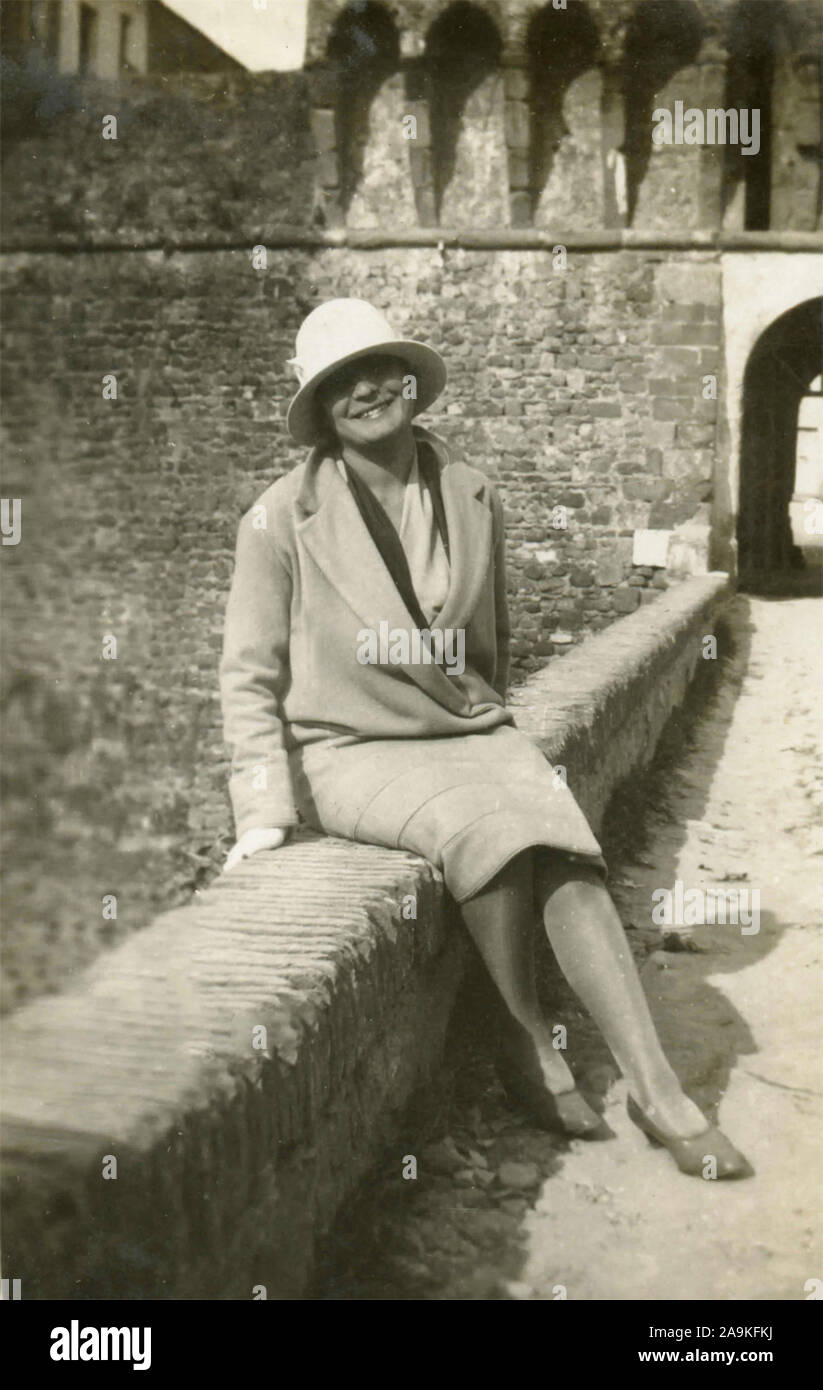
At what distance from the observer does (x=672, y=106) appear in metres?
12.3

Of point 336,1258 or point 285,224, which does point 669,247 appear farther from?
point 336,1258

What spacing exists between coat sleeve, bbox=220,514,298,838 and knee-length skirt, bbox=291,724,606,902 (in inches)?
4.1

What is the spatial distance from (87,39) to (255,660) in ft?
42.1

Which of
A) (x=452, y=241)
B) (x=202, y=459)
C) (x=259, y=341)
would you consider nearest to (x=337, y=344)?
(x=452, y=241)

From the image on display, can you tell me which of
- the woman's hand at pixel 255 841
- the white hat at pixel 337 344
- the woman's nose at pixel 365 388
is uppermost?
the white hat at pixel 337 344

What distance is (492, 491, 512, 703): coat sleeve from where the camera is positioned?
3.28m

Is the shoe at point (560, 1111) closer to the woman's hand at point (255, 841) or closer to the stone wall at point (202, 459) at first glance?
the woman's hand at point (255, 841)

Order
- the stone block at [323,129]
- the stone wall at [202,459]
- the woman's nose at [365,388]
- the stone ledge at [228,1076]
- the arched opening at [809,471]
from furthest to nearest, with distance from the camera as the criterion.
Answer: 1. the arched opening at [809,471]
2. the stone block at [323,129]
3. the stone wall at [202,459]
4. the woman's nose at [365,388]
5. the stone ledge at [228,1076]

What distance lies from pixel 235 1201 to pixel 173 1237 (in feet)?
0.58

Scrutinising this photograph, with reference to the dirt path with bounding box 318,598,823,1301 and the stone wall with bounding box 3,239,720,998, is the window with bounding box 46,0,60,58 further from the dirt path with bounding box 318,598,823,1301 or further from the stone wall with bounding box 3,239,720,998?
the dirt path with bounding box 318,598,823,1301

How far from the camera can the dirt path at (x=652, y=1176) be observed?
2.33 metres

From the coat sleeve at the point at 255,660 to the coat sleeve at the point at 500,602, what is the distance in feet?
1.87

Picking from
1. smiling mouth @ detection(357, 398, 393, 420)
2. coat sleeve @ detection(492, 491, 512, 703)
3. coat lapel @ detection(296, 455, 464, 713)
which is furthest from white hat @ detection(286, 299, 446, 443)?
coat sleeve @ detection(492, 491, 512, 703)

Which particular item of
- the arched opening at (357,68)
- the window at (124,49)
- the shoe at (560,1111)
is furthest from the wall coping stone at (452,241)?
the shoe at (560,1111)
